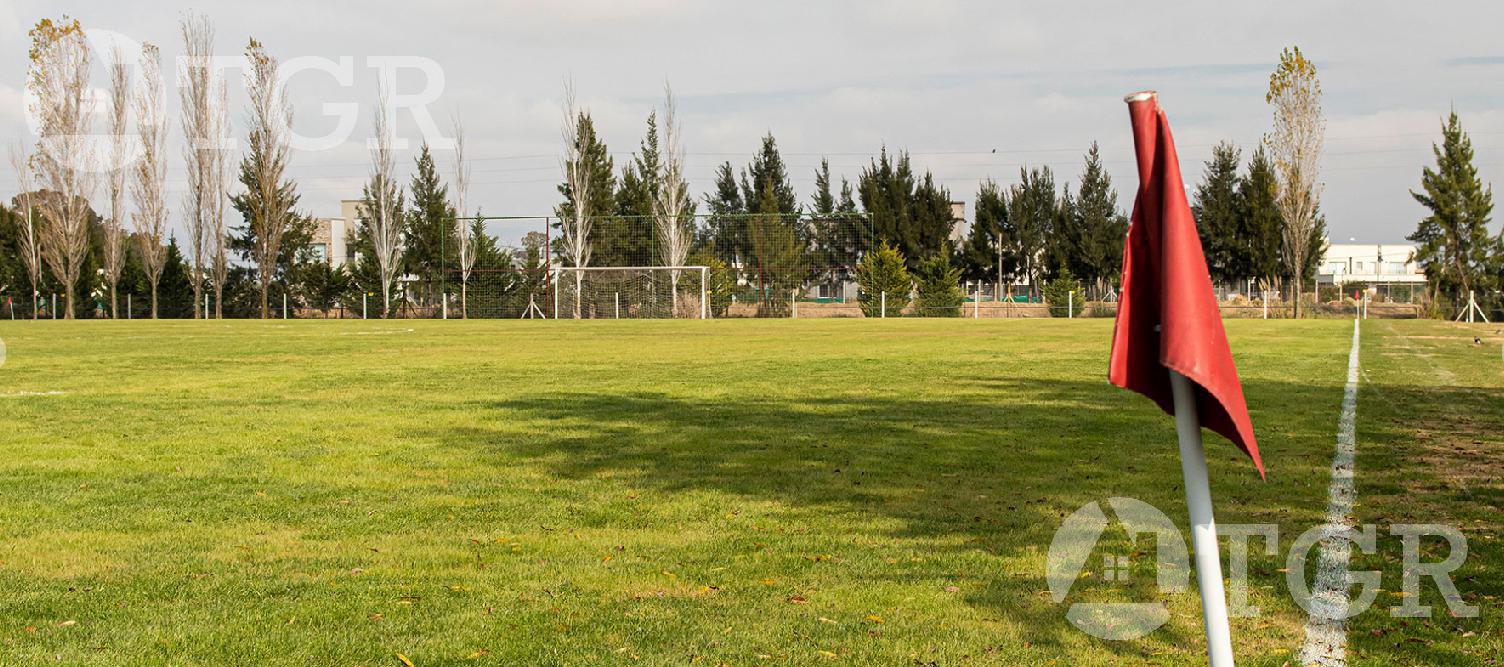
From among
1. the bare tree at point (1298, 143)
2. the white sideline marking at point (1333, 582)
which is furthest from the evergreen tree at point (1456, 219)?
the white sideline marking at point (1333, 582)

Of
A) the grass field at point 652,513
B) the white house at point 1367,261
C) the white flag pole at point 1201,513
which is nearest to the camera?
the white flag pole at point 1201,513

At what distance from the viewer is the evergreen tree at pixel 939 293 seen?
54.8 m

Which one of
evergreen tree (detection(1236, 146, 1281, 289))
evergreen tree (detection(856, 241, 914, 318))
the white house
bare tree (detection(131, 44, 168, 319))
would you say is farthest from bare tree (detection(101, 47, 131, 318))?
the white house

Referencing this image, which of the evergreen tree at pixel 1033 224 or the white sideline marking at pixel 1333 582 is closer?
the white sideline marking at pixel 1333 582

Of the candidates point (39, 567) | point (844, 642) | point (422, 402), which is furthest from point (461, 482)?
point (422, 402)

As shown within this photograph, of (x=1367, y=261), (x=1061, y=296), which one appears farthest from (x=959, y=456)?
(x=1367, y=261)

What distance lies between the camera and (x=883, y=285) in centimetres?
5453

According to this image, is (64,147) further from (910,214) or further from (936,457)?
(936,457)

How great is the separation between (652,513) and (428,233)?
5443 centimetres

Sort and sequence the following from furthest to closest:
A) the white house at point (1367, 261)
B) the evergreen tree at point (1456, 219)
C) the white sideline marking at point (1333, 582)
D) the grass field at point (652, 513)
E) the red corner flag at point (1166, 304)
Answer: the white house at point (1367, 261) < the evergreen tree at point (1456, 219) < the grass field at point (652, 513) < the white sideline marking at point (1333, 582) < the red corner flag at point (1166, 304)

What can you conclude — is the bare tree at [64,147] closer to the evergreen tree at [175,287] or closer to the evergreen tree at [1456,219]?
the evergreen tree at [175,287]

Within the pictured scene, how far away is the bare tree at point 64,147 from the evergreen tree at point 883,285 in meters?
31.4

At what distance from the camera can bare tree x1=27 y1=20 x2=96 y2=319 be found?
173ft

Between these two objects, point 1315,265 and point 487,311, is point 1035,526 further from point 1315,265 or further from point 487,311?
point 1315,265
